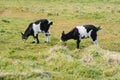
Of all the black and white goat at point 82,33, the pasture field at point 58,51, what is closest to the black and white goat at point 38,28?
the pasture field at point 58,51

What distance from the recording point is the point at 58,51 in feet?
55.0

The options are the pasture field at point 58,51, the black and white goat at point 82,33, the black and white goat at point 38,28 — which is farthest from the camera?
the black and white goat at point 38,28

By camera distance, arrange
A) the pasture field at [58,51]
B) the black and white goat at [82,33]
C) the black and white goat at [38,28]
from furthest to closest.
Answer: the black and white goat at [38,28] → the black and white goat at [82,33] → the pasture field at [58,51]

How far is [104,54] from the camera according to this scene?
15938 millimetres

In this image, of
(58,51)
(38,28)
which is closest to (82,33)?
(38,28)

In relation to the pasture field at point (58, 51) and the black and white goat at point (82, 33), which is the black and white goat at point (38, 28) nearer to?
the pasture field at point (58, 51)

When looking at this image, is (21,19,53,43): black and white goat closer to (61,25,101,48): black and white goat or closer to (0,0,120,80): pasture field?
(0,0,120,80): pasture field

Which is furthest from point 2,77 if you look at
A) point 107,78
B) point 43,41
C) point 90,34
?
A: point 43,41

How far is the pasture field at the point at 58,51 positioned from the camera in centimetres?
1351

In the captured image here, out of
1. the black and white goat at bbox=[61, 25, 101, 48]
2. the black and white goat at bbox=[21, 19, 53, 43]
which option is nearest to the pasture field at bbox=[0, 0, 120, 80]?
the black and white goat at bbox=[21, 19, 53, 43]

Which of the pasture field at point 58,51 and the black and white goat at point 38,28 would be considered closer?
the pasture field at point 58,51

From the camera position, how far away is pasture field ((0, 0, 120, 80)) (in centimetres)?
1351

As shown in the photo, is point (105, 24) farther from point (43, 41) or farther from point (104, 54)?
point (104, 54)

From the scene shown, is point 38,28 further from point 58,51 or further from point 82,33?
point 58,51
